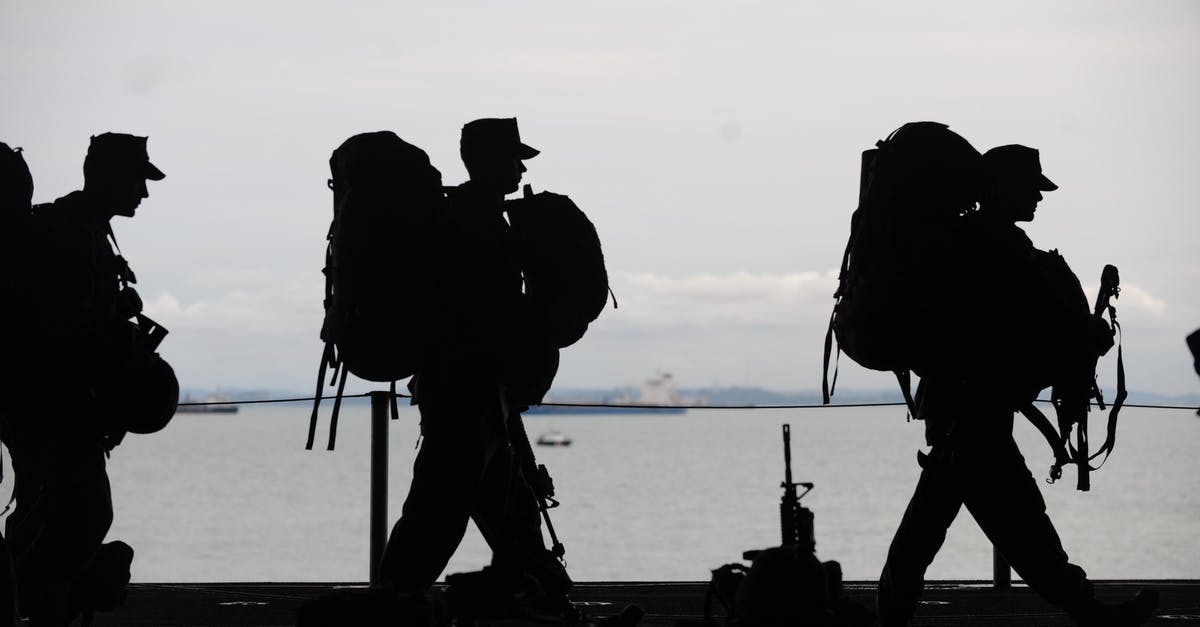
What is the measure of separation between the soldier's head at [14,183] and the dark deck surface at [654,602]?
2.64 meters

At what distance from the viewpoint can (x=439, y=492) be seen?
650 cm

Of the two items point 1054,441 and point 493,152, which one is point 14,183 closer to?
point 493,152

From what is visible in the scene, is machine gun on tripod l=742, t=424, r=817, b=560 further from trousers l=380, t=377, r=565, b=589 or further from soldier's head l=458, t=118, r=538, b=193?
soldier's head l=458, t=118, r=538, b=193

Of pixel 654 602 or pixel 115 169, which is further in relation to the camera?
pixel 654 602

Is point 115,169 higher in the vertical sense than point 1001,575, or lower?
higher

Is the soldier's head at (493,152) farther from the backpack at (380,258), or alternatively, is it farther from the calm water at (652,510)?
the calm water at (652,510)

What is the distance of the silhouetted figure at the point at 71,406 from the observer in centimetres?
666

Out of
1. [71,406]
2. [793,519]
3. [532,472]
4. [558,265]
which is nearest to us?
[793,519]

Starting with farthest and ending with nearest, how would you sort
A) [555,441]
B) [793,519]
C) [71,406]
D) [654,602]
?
[555,441]
[654,602]
[71,406]
[793,519]

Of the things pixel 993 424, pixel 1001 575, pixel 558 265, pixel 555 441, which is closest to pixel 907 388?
pixel 993 424

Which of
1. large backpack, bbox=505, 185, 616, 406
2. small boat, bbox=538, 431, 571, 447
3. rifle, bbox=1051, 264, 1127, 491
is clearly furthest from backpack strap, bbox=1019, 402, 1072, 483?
small boat, bbox=538, 431, 571, 447

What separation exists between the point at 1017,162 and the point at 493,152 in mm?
2286

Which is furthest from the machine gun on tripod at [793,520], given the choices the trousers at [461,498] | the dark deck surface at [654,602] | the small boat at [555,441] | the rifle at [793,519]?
the small boat at [555,441]

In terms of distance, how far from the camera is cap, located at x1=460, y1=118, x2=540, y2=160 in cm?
694
